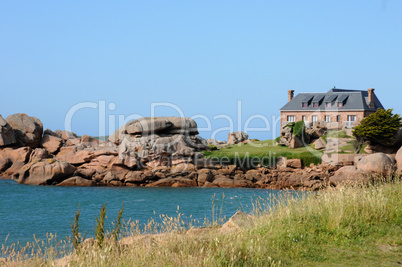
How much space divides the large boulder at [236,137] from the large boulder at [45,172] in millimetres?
25123

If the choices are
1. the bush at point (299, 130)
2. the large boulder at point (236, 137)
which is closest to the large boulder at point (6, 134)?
the large boulder at point (236, 137)

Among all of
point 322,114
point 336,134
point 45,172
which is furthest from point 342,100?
point 45,172

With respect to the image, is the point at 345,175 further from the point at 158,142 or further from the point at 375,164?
the point at 158,142

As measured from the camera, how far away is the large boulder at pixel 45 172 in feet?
123

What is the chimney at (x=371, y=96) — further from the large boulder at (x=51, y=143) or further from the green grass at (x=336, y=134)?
the large boulder at (x=51, y=143)

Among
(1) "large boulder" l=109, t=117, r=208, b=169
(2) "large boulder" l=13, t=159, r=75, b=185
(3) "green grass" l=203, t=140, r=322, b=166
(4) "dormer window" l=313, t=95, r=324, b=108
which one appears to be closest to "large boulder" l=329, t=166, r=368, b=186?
(3) "green grass" l=203, t=140, r=322, b=166

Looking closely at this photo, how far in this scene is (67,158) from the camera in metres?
41.7

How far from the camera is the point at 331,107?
196 ft

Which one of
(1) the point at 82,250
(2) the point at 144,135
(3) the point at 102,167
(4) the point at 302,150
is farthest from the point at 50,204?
(4) the point at 302,150

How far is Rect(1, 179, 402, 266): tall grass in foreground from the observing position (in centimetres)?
666

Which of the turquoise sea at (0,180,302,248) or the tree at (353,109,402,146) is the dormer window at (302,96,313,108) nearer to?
the tree at (353,109,402,146)

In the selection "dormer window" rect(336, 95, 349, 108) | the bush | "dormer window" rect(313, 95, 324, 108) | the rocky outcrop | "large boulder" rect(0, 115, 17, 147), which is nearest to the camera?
the rocky outcrop

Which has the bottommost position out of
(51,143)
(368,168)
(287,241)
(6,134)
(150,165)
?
(150,165)

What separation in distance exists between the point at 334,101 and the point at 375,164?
3019 centimetres
